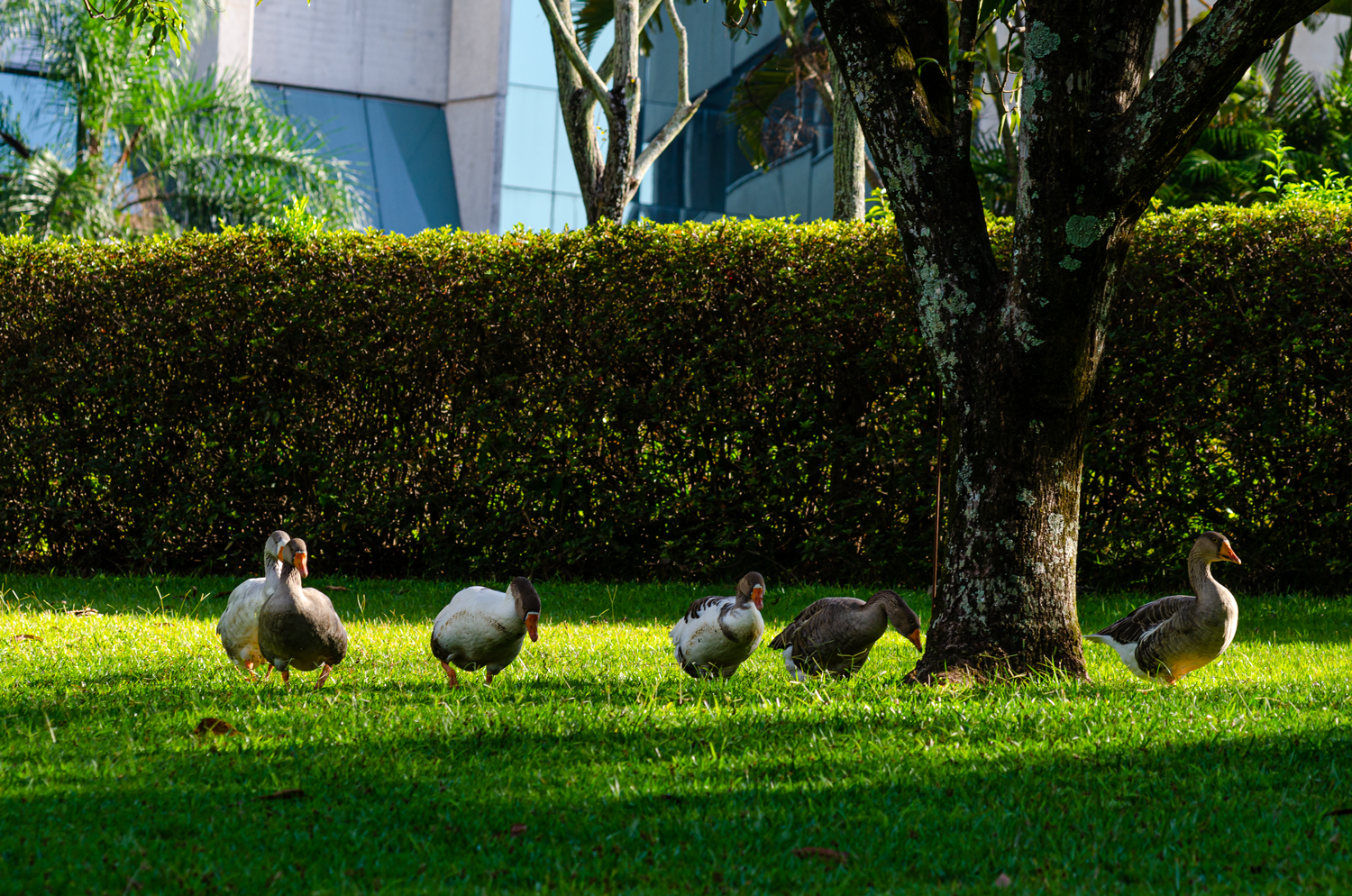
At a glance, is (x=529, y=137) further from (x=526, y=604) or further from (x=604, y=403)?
(x=526, y=604)

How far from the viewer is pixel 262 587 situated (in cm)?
548

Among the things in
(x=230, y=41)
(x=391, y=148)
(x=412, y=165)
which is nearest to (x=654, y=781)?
(x=230, y=41)

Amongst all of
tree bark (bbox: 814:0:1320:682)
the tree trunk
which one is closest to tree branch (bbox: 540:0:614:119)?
the tree trunk

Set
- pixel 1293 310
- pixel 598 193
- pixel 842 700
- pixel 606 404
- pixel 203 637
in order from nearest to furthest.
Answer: pixel 842 700, pixel 203 637, pixel 1293 310, pixel 606 404, pixel 598 193

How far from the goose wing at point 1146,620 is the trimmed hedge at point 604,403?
3.26m

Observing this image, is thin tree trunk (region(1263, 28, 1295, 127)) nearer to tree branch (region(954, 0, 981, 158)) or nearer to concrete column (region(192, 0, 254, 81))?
tree branch (region(954, 0, 981, 158))

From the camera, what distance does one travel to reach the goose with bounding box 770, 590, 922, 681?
573 cm

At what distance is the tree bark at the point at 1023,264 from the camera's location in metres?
5.02

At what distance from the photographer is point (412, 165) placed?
82.4 ft

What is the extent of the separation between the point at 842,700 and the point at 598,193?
810 centimetres

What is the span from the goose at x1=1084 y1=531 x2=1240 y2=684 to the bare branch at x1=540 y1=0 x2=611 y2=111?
7.87 m

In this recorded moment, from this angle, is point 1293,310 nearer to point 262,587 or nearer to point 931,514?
point 931,514

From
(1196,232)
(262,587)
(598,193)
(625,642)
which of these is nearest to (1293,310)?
(1196,232)

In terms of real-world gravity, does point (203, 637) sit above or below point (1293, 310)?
below
